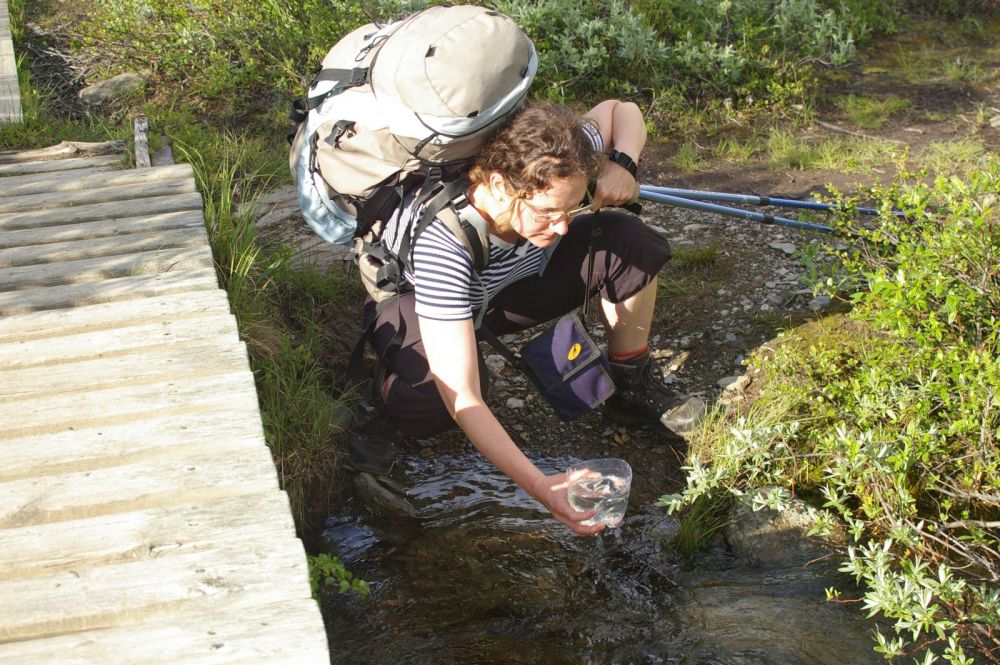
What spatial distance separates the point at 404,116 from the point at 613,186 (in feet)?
2.97

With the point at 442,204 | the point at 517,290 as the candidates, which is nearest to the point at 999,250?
the point at 517,290

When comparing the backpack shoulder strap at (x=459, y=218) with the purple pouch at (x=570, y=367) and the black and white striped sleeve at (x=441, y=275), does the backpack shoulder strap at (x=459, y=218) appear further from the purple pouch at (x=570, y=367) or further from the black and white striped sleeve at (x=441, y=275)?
the purple pouch at (x=570, y=367)

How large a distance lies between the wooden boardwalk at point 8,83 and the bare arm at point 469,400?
161 inches

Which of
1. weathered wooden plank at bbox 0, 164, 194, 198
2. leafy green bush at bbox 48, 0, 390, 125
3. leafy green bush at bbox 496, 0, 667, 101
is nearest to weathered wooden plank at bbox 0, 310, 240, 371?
weathered wooden plank at bbox 0, 164, 194, 198

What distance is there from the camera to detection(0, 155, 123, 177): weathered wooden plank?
5047mm

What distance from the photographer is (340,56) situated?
3818mm

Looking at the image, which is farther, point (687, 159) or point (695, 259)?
point (687, 159)

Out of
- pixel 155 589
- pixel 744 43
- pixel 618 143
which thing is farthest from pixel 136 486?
pixel 744 43

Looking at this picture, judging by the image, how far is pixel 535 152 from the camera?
126 inches

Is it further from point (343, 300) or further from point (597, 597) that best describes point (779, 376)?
point (343, 300)

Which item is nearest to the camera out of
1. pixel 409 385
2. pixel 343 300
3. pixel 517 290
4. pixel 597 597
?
pixel 597 597

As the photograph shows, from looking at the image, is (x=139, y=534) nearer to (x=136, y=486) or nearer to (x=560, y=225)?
(x=136, y=486)

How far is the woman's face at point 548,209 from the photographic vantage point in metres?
3.24

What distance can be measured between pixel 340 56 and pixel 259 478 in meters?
1.92
